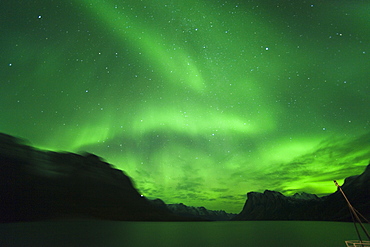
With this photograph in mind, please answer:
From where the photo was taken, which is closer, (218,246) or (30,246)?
(30,246)

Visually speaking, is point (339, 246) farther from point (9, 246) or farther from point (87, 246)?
point (9, 246)

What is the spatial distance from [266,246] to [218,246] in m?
8.70

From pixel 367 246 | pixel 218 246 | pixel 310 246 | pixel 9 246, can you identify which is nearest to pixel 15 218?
pixel 9 246

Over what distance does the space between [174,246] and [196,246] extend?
4168 millimetres

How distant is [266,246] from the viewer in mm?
42969

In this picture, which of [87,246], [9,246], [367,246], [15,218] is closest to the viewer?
[367,246]

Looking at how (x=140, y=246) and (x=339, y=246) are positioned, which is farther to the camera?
(x=140, y=246)

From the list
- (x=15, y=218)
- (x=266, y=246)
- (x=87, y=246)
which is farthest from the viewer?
(x=15, y=218)

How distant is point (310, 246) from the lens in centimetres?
4128

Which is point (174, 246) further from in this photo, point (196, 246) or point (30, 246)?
point (30, 246)

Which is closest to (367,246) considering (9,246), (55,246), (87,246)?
(87,246)

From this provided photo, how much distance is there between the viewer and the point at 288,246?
136ft

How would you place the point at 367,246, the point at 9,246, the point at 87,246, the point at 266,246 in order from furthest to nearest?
the point at 266,246 → the point at 87,246 → the point at 9,246 → the point at 367,246

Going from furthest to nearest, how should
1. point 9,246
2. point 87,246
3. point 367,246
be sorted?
point 87,246 < point 9,246 < point 367,246
